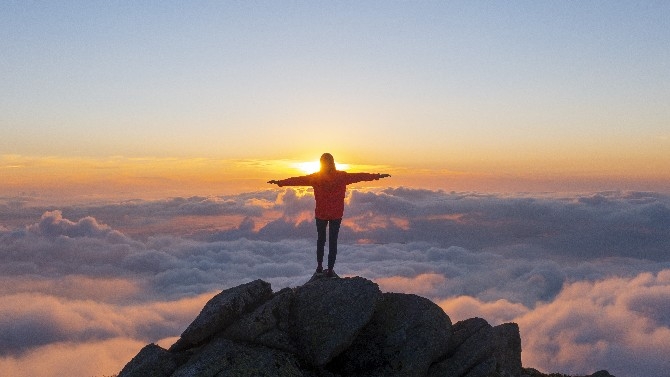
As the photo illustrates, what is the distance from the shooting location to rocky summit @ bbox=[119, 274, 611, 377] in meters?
17.8

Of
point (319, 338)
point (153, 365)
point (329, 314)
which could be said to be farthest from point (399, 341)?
point (153, 365)

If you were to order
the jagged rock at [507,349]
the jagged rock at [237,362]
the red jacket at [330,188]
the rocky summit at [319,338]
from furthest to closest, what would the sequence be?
the jagged rock at [507,349]
the red jacket at [330,188]
the rocky summit at [319,338]
the jagged rock at [237,362]

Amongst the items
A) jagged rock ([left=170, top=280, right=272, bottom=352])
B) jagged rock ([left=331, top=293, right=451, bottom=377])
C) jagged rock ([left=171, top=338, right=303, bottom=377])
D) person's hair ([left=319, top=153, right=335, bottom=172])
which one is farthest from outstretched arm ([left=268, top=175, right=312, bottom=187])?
jagged rock ([left=171, top=338, right=303, bottom=377])

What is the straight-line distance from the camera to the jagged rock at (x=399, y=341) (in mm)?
18703

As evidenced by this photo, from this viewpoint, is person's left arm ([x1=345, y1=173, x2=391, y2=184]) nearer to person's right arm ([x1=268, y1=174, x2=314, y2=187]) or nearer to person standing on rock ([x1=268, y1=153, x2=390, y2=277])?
person standing on rock ([x1=268, y1=153, x2=390, y2=277])

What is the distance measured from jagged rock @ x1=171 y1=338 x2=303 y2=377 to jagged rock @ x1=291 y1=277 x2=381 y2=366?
0.88 m

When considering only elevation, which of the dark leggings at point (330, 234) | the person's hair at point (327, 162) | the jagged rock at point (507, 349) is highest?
the person's hair at point (327, 162)

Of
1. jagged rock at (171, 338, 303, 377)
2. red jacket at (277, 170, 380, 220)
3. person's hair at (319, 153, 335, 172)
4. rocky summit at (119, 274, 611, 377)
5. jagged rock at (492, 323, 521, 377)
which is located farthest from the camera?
jagged rock at (492, 323, 521, 377)

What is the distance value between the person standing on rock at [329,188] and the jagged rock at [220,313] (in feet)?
11.8

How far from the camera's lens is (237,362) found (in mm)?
16906

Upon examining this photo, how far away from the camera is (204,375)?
1636 centimetres

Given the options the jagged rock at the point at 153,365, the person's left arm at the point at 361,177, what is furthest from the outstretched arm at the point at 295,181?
the jagged rock at the point at 153,365

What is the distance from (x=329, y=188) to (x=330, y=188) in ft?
0.15

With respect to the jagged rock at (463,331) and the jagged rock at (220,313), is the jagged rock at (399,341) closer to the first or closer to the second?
the jagged rock at (463,331)
